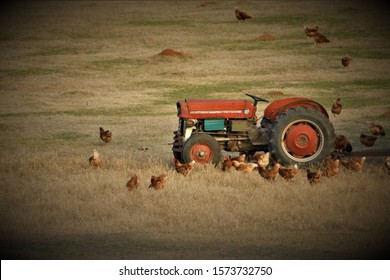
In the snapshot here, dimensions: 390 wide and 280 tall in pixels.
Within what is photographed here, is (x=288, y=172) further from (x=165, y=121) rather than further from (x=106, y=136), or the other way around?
(x=165, y=121)

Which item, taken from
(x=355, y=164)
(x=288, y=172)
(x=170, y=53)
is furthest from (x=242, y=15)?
(x=288, y=172)

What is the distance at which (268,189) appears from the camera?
16.0 metres

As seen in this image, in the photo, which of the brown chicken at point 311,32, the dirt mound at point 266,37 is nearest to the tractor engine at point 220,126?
the brown chicken at point 311,32

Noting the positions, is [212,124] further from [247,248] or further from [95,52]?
[95,52]

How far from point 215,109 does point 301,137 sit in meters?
1.69

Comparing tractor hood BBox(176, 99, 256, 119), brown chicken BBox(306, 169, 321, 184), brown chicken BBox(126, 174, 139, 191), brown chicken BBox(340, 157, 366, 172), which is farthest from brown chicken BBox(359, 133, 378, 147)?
brown chicken BBox(126, 174, 139, 191)

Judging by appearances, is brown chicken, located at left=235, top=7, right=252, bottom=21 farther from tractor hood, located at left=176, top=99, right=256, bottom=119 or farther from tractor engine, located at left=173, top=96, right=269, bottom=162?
tractor hood, located at left=176, top=99, right=256, bottom=119

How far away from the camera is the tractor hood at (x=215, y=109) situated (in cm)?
1725

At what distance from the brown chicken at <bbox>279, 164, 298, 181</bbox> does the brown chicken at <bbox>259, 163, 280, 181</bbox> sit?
3.9 inches

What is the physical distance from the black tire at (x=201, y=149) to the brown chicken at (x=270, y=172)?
1.04 m

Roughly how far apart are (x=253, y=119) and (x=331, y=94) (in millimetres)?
14330

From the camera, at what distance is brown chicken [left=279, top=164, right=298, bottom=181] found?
1633 cm

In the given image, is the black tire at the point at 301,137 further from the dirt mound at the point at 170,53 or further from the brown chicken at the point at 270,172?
the dirt mound at the point at 170,53

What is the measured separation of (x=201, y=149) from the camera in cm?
1727
